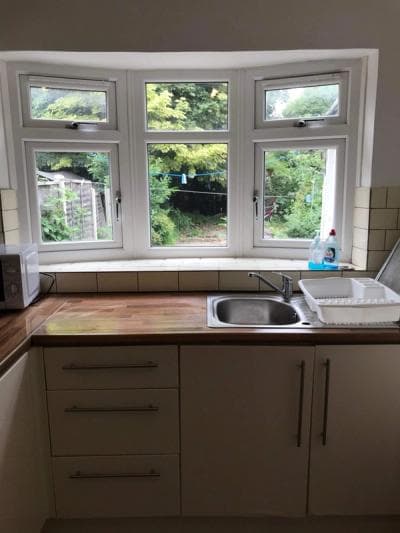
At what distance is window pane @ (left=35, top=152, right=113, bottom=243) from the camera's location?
2178mm

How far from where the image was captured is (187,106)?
7.27 feet

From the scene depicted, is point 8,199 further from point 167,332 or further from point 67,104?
point 167,332

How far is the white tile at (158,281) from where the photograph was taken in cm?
203

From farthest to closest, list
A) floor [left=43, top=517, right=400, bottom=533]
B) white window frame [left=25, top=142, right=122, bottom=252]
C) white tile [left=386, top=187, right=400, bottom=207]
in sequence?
white window frame [left=25, top=142, right=122, bottom=252] → white tile [left=386, top=187, right=400, bottom=207] → floor [left=43, top=517, right=400, bottom=533]

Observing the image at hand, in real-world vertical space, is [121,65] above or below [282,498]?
above

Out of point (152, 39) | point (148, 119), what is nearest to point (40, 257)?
point (148, 119)

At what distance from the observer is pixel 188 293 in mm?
2016

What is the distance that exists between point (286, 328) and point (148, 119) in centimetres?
142

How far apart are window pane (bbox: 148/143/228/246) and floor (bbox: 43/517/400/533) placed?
4.53ft

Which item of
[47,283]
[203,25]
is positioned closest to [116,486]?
[47,283]

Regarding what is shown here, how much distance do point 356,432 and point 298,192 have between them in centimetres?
126

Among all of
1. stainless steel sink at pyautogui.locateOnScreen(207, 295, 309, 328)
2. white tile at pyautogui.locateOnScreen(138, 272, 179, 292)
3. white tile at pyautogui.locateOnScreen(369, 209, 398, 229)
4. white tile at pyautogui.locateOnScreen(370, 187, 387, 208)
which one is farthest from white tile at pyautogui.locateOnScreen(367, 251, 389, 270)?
white tile at pyautogui.locateOnScreen(138, 272, 179, 292)

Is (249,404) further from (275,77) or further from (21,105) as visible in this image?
(21,105)

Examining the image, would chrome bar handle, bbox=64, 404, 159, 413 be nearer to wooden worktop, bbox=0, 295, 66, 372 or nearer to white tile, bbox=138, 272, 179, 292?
wooden worktop, bbox=0, 295, 66, 372
